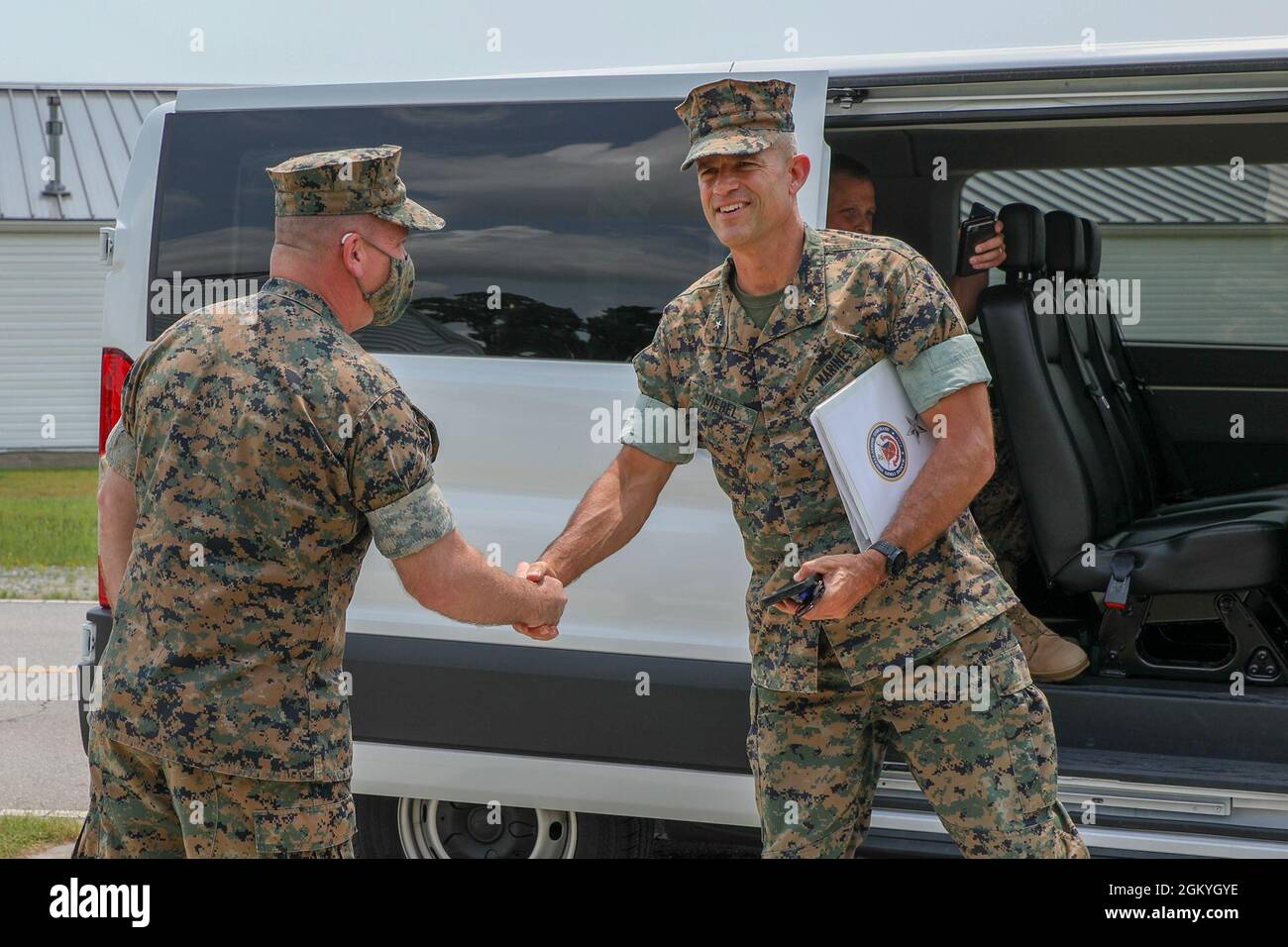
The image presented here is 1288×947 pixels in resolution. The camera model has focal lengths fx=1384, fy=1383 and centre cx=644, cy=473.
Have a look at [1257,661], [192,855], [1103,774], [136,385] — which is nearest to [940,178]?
[1257,661]

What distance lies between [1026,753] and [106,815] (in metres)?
1.61

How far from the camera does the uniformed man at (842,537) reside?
100 inches

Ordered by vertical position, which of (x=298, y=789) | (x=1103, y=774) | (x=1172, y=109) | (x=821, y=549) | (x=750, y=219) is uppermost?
(x=1172, y=109)

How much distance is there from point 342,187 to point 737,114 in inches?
30.7

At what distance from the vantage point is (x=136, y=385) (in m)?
2.33

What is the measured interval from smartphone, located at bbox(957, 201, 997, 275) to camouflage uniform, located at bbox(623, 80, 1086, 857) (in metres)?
1.31

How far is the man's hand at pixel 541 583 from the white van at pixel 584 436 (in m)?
0.46

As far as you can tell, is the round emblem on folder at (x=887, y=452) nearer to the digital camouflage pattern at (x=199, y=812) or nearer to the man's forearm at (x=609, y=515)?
the man's forearm at (x=609, y=515)

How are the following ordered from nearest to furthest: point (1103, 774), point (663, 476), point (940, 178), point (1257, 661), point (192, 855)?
point (192, 855), point (663, 476), point (1103, 774), point (1257, 661), point (940, 178)

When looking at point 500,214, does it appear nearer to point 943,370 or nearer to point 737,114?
point 737,114

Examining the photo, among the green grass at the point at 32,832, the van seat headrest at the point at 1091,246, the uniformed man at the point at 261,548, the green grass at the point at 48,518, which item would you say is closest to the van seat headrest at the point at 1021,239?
the van seat headrest at the point at 1091,246

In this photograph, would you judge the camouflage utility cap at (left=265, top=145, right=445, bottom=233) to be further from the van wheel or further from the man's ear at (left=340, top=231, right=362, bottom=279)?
the van wheel

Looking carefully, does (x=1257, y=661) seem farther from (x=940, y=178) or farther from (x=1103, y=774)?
(x=940, y=178)

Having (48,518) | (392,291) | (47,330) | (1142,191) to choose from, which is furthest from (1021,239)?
(47,330)
